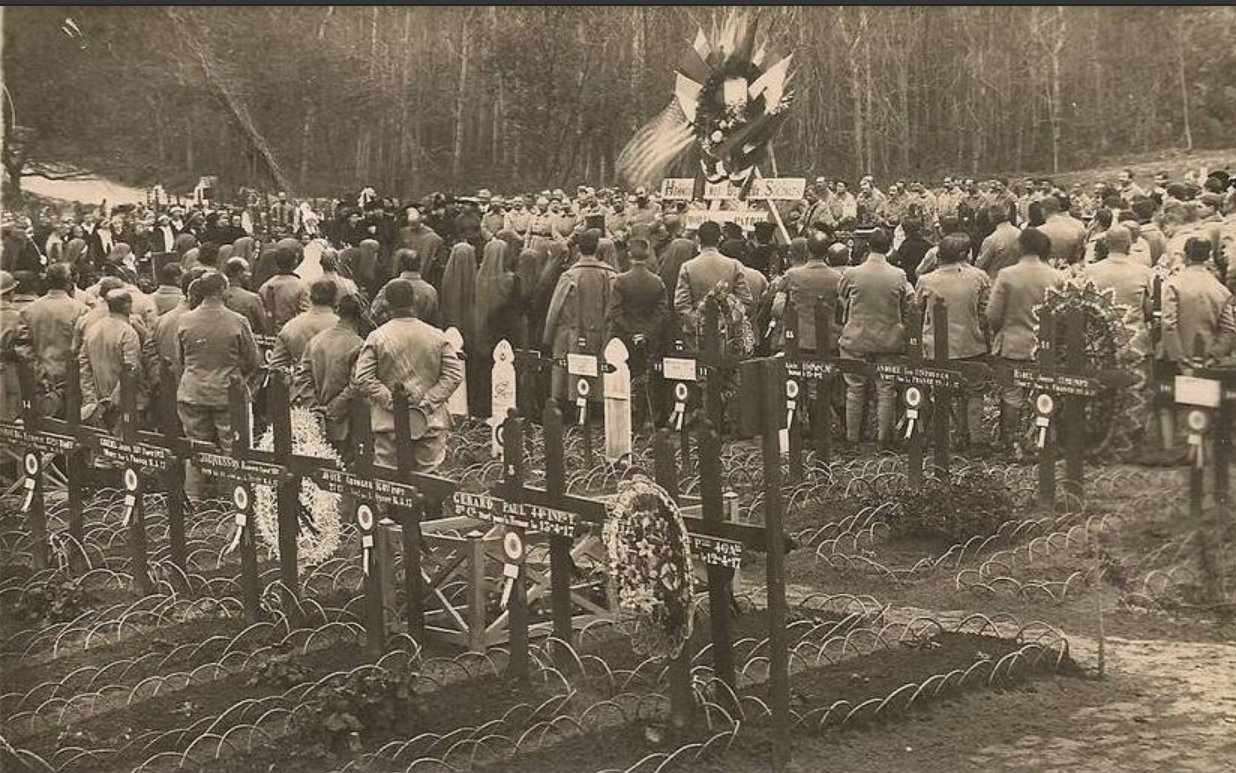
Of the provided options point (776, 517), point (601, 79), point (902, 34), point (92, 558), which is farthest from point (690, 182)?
point (776, 517)

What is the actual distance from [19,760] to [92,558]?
2971 millimetres

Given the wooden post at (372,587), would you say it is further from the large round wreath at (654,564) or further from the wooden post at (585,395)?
the wooden post at (585,395)

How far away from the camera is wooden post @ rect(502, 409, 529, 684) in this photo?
306 inches

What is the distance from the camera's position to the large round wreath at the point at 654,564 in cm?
696

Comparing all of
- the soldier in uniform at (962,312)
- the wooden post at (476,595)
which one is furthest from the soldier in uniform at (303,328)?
the soldier in uniform at (962,312)

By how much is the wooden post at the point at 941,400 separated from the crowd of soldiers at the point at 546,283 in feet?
1.10

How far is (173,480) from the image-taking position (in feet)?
30.9

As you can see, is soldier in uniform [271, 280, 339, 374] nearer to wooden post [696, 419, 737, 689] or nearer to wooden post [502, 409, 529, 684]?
wooden post [502, 409, 529, 684]

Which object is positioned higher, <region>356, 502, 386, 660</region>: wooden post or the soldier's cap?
the soldier's cap

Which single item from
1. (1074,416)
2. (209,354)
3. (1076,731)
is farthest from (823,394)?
(1076,731)

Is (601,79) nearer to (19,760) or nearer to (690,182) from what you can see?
(690,182)

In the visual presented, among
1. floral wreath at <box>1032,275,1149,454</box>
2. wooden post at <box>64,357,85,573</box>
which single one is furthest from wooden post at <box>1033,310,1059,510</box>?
wooden post at <box>64,357,85,573</box>

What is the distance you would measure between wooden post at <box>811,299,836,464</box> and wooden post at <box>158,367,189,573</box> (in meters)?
4.62

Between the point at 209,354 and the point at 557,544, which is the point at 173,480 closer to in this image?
the point at 209,354
